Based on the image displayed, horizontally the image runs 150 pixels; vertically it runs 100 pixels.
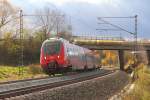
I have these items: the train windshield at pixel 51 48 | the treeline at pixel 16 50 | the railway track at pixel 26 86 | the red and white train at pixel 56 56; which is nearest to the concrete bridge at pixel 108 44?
the treeline at pixel 16 50

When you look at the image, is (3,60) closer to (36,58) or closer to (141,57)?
(36,58)

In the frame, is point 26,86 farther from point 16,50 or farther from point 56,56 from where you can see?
point 16,50

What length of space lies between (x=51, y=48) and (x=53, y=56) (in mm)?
832

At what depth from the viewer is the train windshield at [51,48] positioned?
1732 inches

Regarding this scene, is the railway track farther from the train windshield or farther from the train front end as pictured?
the train windshield

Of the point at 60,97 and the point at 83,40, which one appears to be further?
the point at 83,40

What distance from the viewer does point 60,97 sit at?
70.2ft

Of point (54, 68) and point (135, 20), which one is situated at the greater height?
point (135, 20)

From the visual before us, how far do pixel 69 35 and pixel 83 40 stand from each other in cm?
1677

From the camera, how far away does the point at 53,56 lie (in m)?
44.0

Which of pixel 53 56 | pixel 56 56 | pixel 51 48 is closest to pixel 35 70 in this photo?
pixel 51 48

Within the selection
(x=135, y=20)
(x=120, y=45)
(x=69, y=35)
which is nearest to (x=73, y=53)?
(x=135, y=20)

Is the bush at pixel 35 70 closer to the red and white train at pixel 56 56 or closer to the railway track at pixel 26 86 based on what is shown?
the red and white train at pixel 56 56

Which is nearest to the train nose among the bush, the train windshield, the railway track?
the train windshield
